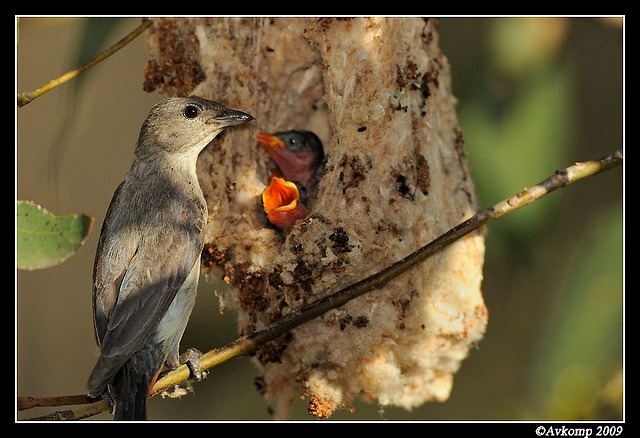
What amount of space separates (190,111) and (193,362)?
4.47 ft

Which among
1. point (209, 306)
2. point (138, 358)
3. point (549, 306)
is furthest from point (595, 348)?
point (209, 306)

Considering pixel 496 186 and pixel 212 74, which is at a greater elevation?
pixel 212 74

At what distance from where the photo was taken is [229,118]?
3752mm

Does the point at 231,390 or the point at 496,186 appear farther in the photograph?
the point at 231,390

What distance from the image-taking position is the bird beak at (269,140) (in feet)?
14.6

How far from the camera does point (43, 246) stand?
2.80m

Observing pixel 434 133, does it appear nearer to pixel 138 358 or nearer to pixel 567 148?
pixel 567 148

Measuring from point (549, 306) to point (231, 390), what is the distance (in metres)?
2.34

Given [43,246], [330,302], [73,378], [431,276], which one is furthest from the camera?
[73,378]

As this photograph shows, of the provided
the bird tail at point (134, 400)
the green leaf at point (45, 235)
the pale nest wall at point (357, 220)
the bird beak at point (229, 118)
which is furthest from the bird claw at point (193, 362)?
the bird beak at point (229, 118)

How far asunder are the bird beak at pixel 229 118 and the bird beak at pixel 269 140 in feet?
2.23

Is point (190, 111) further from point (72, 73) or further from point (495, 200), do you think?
point (495, 200)

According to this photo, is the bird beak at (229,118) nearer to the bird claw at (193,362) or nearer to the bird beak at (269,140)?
the bird beak at (269,140)

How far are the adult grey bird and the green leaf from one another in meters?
0.51
